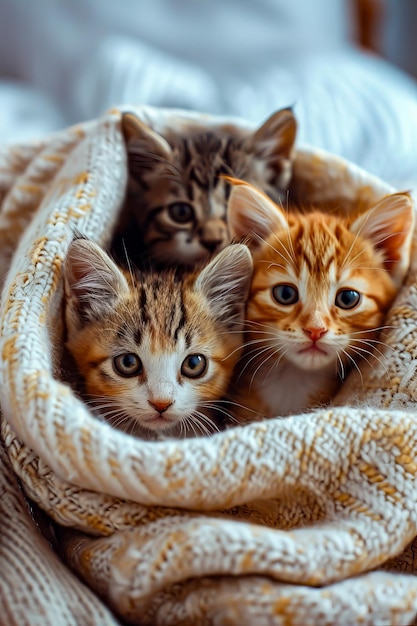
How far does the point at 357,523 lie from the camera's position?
0.86 m

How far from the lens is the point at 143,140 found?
1334 mm

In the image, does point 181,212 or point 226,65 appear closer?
point 181,212

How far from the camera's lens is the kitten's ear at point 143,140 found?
51.6 inches

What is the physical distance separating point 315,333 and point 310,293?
0.08 meters

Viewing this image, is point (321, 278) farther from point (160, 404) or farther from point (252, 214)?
point (160, 404)

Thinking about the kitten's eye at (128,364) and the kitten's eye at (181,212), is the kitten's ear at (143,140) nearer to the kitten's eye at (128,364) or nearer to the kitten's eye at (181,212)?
the kitten's eye at (181,212)

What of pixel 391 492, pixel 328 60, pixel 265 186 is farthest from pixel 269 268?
pixel 328 60

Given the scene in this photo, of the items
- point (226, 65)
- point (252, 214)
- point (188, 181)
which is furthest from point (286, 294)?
point (226, 65)

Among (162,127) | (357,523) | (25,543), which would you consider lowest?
(25,543)

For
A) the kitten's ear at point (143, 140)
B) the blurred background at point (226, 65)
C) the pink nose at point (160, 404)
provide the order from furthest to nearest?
the blurred background at point (226, 65) → the kitten's ear at point (143, 140) → the pink nose at point (160, 404)

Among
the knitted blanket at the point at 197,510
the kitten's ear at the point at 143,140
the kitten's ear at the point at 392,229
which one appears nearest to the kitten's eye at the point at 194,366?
the knitted blanket at the point at 197,510

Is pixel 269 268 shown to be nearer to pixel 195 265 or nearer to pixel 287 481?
pixel 195 265

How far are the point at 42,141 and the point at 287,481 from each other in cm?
101

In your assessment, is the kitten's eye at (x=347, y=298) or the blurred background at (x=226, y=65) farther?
the blurred background at (x=226, y=65)
